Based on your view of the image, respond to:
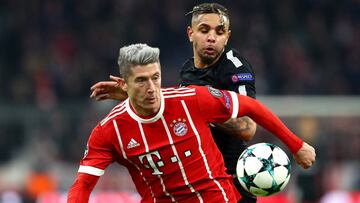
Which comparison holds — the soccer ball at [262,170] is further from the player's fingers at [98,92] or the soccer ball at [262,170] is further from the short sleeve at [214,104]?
the player's fingers at [98,92]

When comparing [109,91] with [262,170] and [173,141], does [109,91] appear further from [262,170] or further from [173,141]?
[262,170]

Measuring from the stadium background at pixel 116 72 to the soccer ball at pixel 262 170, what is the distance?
6384mm

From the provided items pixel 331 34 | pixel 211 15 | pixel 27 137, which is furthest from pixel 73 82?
pixel 211 15

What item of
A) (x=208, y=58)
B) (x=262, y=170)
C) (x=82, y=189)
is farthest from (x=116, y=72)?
(x=82, y=189)

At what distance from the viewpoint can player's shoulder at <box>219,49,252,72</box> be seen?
6398 mm

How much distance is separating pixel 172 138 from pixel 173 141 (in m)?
0.02

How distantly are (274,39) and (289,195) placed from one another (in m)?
4.62

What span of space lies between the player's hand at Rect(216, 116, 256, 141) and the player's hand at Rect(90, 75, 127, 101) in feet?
2.47

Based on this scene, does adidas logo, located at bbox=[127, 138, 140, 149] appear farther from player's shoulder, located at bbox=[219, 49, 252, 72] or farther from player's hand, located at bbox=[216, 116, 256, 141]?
player's shoulder, located at bbox=[219, 49, 252, 72]

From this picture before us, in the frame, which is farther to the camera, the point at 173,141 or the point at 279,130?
the point at 279,130

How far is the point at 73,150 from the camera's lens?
1376cm

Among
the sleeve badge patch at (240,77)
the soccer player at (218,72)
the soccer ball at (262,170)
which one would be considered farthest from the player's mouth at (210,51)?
the soccer ball at (262,170)

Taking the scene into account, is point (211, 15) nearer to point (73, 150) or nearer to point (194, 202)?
point (194, 202)

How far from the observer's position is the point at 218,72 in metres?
6.44
